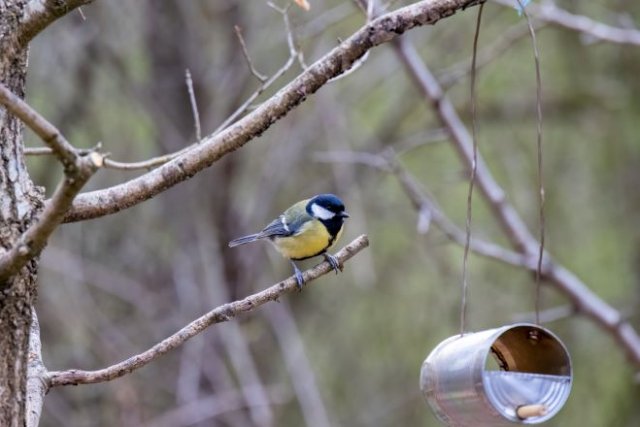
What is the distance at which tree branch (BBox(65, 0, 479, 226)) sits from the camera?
198 cm

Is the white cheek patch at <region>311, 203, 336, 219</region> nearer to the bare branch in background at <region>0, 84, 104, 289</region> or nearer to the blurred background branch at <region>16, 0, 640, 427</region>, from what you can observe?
the blurred background branch at <region>16, 0, 640, 427</region>

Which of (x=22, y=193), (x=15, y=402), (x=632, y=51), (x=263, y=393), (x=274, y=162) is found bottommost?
(x=15, y=402)

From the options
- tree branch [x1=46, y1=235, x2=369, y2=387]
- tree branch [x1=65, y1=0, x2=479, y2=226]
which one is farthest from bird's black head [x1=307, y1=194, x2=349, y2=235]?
tree branch [x1=65, y1=0, x2=479, y2=226]

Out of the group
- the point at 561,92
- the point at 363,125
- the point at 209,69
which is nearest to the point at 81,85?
the point at 209,69

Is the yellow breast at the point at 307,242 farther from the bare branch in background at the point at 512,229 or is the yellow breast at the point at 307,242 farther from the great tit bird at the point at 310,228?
the bare branch in background at the point at 512,229

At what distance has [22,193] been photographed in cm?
196

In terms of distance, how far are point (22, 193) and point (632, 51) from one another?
4872mm

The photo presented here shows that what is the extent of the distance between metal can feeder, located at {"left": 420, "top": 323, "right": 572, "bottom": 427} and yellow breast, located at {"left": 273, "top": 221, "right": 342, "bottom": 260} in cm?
139

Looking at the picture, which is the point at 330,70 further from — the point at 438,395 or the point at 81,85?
the point at 81,85

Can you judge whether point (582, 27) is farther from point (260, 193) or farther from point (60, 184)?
point (60, 184)

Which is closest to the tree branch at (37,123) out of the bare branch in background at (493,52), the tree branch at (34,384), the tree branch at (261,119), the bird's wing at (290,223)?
the tree branch at (261,119)

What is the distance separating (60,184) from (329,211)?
2370 millimetres

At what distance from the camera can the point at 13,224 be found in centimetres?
194

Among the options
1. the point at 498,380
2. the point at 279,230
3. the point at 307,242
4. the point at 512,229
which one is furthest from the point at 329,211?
the point at 498,380
